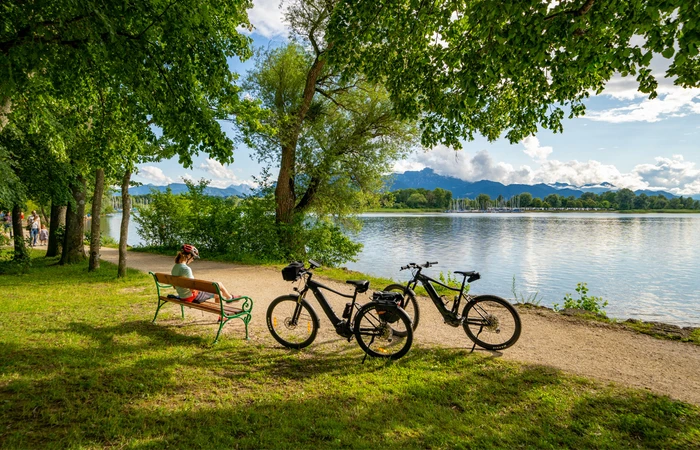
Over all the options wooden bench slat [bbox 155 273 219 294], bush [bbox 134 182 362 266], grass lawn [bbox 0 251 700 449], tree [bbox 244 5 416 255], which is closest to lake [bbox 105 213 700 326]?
bush [bbox 134 182 362 266]

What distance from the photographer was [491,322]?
5832 millimetres

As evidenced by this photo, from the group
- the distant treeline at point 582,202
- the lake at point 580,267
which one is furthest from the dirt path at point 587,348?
the distant treeline at point 582,202

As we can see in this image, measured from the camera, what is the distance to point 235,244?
17.4 meters

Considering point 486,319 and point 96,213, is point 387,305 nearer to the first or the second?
point 486,319

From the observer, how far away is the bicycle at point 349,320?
5.27 meters

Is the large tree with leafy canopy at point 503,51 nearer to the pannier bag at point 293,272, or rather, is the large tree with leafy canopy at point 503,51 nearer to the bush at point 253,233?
the pannier bag at point 293,272

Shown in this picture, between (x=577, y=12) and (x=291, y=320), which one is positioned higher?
(x=577, y=12)

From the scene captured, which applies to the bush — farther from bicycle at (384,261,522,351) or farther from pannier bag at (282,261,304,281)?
bicycle at (384,261,522,351)

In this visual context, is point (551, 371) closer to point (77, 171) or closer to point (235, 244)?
point (235, 244)

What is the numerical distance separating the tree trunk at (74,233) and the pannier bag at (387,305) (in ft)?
44.6

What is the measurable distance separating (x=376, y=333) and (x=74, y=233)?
13.6m

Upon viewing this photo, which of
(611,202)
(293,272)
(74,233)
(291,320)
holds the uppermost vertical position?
(611,202)

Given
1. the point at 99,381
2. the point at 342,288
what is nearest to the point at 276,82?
the point at 342,288

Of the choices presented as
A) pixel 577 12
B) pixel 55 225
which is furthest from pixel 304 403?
pixel 55 225
